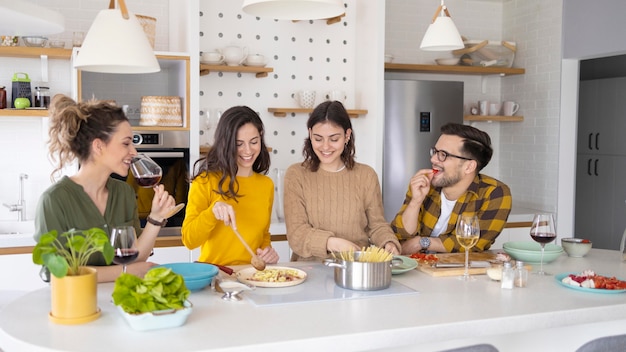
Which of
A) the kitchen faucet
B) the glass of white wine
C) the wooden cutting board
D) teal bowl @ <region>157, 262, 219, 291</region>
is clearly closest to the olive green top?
teal bowl @ <region>157, 262, 219, 291</region>

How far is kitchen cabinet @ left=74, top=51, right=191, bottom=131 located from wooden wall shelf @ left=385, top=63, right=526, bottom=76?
1755 millimetres

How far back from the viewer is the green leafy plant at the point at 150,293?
1.71m

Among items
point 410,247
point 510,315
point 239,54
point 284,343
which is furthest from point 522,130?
point 284,343

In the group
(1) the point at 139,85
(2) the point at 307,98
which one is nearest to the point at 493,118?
(2) the point at 307,98

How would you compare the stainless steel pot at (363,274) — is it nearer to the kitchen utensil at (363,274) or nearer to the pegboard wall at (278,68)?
the kitchen utensil at (363,274)

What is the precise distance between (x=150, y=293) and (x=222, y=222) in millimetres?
1024

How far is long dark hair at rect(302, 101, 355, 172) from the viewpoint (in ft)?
9.28

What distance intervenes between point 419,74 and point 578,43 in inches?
50.8

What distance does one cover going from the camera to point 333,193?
2873 mm

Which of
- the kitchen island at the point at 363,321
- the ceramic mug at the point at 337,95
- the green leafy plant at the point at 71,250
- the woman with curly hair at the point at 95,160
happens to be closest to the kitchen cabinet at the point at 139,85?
the ceramic mug at the point at 337,95

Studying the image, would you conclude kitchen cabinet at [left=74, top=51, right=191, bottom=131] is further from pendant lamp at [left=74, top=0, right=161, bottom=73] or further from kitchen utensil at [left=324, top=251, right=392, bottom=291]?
kitchen utensil at [left=324, top=251, right=392, bottom=291]

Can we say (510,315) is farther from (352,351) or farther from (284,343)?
(284,343)

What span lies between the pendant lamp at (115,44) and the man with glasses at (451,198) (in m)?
1.38

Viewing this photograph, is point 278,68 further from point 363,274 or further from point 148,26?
point 363,274
